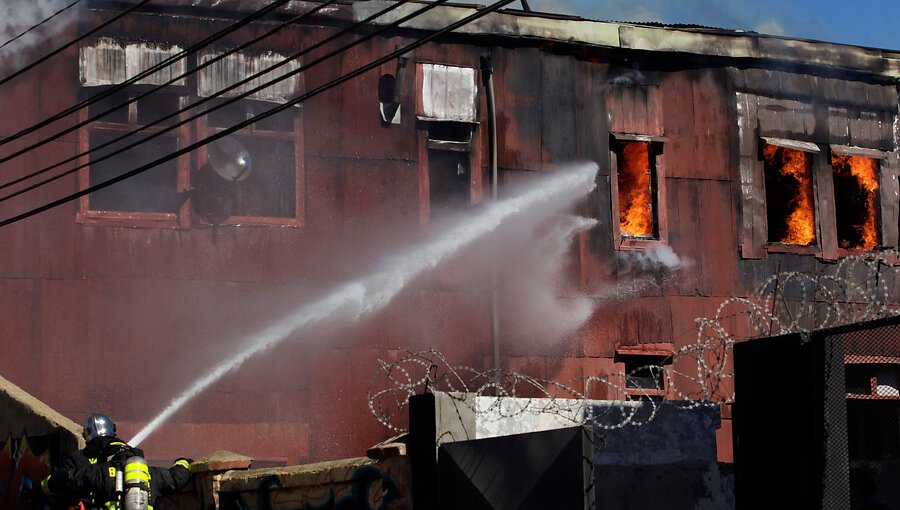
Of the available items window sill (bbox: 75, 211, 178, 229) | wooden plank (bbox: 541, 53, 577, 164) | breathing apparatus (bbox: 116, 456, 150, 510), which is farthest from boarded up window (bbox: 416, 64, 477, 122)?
breathing apparatus (bbox: 116, 456, 150, 510)

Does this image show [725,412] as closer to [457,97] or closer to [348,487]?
[457,97]

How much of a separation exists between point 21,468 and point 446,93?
10321 mm

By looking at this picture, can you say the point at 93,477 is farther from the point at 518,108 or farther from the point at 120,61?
the point at 518,108

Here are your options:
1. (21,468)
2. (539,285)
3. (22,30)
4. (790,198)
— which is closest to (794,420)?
(21,468)

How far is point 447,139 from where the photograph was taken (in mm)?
22922

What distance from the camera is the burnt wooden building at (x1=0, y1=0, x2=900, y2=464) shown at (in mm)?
20656

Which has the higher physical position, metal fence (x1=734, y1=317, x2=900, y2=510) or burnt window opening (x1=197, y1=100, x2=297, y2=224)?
burnt window opening (x1=197, y1=100, x2=297, y2=224)

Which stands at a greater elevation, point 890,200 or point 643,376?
point 890,200

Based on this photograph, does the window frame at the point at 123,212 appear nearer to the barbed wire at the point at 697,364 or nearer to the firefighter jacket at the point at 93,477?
the barbed wire at the point at 697,364

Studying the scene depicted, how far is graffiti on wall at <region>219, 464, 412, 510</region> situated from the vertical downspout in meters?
9.20

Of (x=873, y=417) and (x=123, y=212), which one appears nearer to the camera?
(x=873, y=417)

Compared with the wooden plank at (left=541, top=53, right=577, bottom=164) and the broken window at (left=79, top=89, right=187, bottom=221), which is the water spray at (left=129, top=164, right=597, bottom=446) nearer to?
the wooden plank at (left=541, top=53, right=577, bottom=164)

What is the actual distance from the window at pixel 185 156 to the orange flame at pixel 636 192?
21.4 feet

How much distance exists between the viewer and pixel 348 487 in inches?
505
